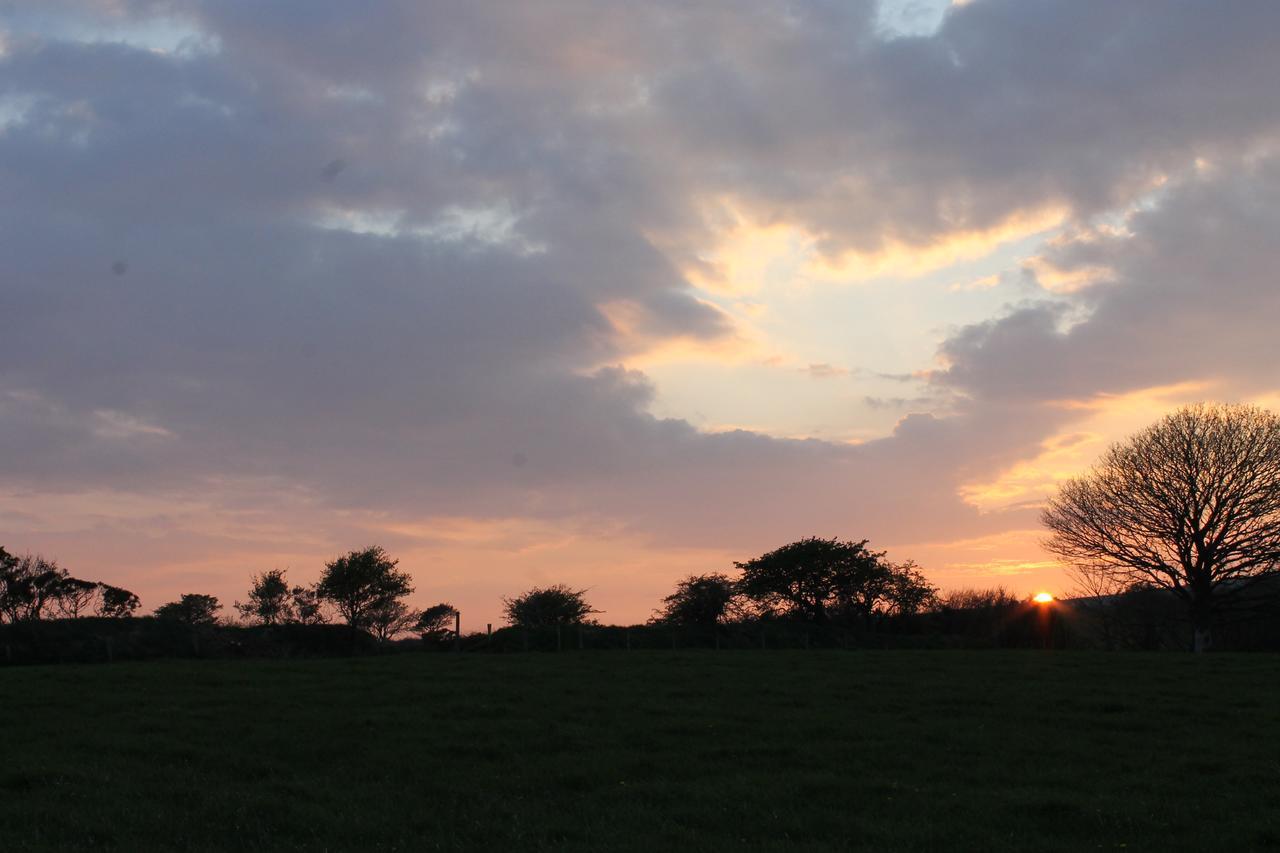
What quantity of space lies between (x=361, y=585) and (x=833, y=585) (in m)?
38.7

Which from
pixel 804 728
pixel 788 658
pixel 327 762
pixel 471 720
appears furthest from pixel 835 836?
pixel 788 658

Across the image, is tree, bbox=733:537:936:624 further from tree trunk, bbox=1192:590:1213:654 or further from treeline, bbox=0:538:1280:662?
tree trunk, bbox=1192:590:1213:654

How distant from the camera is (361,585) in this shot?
78688mm

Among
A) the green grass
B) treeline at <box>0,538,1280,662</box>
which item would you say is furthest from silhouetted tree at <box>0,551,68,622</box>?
the green grass

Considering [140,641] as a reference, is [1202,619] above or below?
above

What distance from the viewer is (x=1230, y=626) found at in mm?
64625

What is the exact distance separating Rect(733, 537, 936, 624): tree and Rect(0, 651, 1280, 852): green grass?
47.1 metres

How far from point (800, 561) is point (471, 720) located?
60209mm

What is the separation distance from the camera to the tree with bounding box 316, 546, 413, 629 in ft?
257

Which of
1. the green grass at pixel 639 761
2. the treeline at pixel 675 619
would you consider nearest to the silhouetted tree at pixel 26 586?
the treeline at pixel 675 619

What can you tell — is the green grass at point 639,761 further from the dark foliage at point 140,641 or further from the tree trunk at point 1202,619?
the tree trunk at point 1202,619

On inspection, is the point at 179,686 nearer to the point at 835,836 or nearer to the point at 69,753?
the point at 69,753

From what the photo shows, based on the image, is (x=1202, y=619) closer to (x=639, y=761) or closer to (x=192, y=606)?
(x=639, y=761)

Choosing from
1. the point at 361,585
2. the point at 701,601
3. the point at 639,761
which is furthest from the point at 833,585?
the point at 639,761
